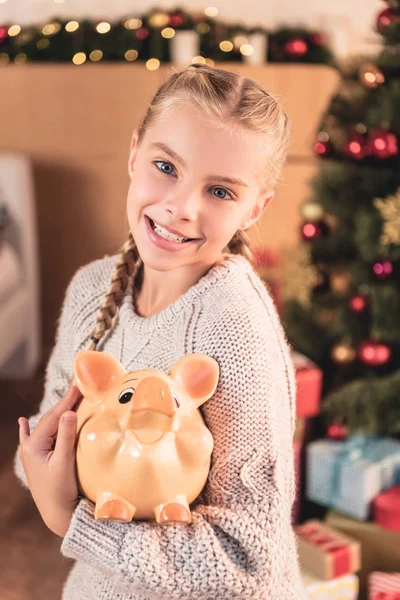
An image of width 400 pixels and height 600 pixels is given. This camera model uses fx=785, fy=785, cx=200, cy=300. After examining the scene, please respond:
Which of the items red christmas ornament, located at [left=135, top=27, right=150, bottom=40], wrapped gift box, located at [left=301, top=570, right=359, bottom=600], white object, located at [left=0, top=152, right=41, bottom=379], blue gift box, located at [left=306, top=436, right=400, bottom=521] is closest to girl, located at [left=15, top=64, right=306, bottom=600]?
wrapped gift box, located at [left=301, top=570, right=359, bottom=600]

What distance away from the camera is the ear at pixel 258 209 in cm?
102

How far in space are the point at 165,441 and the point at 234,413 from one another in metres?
0.12

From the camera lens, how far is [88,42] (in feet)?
11.5

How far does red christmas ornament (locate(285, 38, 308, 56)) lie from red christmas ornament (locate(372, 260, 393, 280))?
5.32ft

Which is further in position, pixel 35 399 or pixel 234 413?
pixel 35 399

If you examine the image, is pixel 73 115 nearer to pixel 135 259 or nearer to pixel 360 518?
pixel 360 518

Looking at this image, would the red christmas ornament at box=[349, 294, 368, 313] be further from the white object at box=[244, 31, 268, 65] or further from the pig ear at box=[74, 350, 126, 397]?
the white object at box=[244, 31, 268, 65]

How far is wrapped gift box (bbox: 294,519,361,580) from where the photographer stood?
1.79 m

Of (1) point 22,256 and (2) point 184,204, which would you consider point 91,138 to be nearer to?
(1) point 22,256

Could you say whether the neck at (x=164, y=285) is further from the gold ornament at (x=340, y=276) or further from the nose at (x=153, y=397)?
the gold ornament at (x=340, y=276)

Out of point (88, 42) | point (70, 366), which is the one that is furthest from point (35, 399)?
point (70, 366)

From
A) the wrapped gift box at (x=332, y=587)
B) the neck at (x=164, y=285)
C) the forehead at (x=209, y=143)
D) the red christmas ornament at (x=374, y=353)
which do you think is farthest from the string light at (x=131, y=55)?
the forehead at (x=209, y=143)

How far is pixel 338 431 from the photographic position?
2.23m

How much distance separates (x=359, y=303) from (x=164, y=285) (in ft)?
4.07
